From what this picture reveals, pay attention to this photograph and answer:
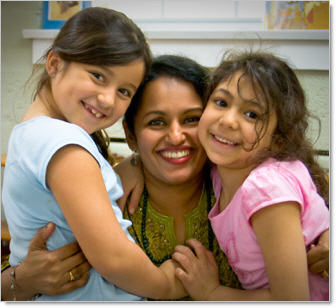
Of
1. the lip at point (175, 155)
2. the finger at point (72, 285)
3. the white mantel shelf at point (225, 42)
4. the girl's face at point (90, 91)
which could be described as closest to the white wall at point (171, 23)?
the white mantel shelf at point (225, 42)

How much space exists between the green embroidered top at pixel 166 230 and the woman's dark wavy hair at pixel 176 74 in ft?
0.95

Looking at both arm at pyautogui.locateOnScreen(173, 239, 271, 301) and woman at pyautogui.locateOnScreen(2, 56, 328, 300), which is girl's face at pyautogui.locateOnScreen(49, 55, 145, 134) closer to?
woman at pyautogui.locateOnScreen(2, 56, 328, 300)

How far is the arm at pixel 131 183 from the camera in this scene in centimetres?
108

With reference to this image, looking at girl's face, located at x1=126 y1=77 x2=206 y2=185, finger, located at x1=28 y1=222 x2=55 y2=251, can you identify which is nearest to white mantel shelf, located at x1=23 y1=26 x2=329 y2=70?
girl's face, located at x1=126 y1=77 x2=206 y2=185

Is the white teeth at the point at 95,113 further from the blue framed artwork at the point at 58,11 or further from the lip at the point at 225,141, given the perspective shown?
the blue framed artwork at the point at 58,11

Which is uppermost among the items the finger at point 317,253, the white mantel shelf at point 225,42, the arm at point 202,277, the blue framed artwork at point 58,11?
the blue framed artwork at point 58,11

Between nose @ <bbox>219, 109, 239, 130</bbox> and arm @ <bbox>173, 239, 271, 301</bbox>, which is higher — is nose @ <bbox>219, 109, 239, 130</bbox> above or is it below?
above

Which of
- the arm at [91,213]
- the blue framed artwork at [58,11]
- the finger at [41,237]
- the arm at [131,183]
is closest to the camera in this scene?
the arm at [91,213]

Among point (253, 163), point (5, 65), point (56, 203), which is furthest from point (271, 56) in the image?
point (5, 65)

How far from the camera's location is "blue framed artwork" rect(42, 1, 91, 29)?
1.27 m

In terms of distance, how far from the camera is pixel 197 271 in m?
0.96

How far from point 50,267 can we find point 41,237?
8 cm

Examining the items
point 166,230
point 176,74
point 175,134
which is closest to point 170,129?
point 175,134

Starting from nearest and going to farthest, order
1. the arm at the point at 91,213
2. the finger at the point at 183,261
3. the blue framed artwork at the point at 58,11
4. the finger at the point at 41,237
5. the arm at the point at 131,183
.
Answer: the arm at the point at 91,213 < the finger at the point at 41,237 < the finger at the point at 183,261 < the arm at the point at 131,183 < the blue framed artwork at the point at 58,11
